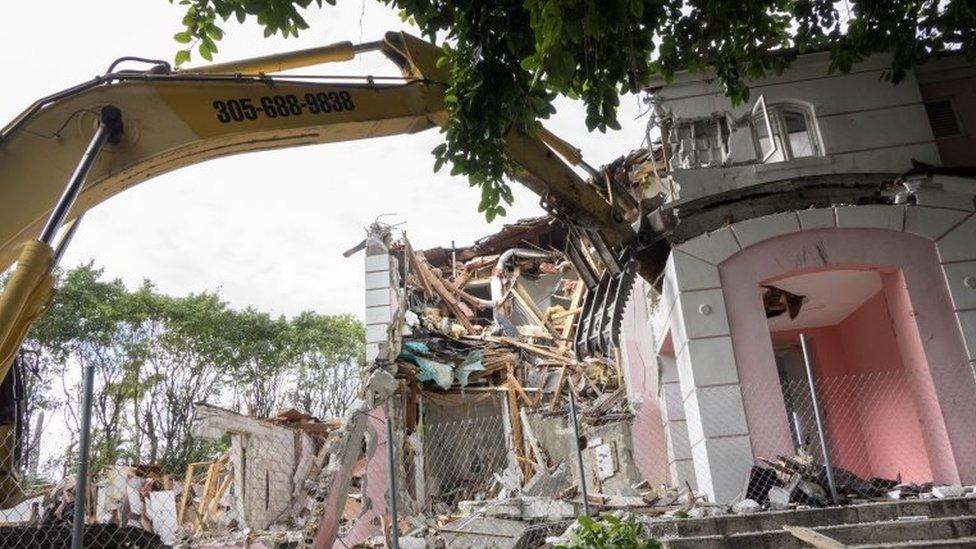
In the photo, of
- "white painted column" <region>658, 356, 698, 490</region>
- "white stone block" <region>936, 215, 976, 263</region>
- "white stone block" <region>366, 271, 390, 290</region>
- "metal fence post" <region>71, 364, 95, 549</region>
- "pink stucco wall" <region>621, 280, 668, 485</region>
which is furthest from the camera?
"white stone block" <region>366, 271, 390, 290</region>

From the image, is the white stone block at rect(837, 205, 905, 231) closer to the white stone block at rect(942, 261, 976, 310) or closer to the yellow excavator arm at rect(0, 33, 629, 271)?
the white stone block at rect(942, 261, 976, 310)

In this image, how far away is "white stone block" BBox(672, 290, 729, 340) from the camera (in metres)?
8.24

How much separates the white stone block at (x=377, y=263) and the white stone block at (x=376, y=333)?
1.51 meters

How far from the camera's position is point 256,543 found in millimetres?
13359

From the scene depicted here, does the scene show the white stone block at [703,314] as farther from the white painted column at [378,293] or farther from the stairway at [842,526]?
the white painted column at [378,293]

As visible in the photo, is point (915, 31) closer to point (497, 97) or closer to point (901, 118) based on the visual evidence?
point (901, 118)

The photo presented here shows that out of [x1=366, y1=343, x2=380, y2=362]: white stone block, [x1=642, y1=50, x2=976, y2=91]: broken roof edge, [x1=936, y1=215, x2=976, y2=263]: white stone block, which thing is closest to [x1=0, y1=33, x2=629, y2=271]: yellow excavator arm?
[x1=642, y1=50, x2=976, y2=91]: broken roof edge

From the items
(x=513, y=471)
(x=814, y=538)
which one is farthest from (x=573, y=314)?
(x=814, y=538)

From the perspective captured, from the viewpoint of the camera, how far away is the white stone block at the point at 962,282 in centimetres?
803

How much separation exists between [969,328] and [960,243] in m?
1.06

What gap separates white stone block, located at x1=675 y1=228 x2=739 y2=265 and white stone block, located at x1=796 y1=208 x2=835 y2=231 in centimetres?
86

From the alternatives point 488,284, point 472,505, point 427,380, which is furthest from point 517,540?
point 488,284

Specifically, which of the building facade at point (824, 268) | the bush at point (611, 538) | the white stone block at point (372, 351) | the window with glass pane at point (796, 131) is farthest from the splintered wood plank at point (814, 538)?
the white stone block at point (372, 351)

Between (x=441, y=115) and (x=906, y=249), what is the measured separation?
5.94m
